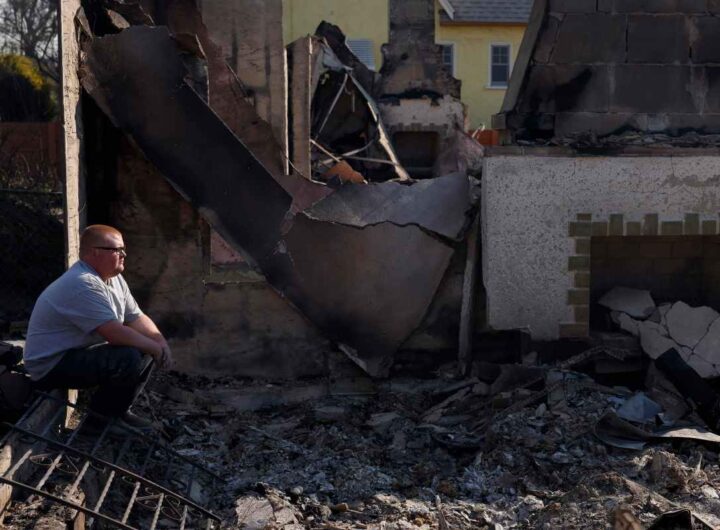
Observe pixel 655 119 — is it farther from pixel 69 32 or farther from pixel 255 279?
pixel 69 32

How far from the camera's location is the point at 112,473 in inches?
193

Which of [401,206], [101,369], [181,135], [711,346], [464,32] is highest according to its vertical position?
[464,32]

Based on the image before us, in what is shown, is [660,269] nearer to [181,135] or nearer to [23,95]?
[181,135]

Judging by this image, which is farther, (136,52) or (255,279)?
(255,279)

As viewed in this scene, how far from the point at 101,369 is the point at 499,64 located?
2684 cm

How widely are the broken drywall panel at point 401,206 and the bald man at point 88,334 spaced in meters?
2.53

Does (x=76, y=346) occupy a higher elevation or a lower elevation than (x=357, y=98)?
lower

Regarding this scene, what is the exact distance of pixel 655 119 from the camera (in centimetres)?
811

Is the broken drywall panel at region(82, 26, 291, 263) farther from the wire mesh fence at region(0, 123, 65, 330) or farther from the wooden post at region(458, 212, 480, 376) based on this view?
the wire mesh fence at region(0, 123, 65, 330)

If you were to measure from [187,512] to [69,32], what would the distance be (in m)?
3.60

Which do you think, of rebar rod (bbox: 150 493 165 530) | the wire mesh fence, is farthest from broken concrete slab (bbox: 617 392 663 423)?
the wire mesh fence

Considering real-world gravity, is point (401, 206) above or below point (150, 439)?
above

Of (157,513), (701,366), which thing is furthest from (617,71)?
(157,513)

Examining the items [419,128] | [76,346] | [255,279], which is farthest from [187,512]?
[419,128]
